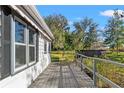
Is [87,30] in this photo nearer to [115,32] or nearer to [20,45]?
[115,32]

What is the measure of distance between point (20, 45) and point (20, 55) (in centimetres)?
24

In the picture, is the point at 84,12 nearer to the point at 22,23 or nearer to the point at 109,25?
the point at 109,25

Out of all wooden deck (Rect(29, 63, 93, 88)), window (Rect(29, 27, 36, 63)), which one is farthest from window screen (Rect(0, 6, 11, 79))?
window (Rect(29, 27, 36, 63))

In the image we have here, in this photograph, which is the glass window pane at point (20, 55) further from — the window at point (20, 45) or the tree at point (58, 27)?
the tree at point (58, 27)

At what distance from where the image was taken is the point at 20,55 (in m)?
6.66

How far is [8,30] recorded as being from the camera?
5168mm

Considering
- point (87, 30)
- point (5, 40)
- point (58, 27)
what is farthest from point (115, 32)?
point (5, 40)

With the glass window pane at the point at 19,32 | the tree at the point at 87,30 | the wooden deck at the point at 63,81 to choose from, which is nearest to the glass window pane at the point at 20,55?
the glass window pane at the point at 19,32

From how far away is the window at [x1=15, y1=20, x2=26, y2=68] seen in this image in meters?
6.16

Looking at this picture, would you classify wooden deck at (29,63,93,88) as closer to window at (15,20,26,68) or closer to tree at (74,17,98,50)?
window at (15,20,26,68)

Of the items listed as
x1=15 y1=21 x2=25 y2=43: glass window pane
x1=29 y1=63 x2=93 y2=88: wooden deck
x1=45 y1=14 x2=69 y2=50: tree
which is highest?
x1=45 y1=14 x2=69 y2=50: tree

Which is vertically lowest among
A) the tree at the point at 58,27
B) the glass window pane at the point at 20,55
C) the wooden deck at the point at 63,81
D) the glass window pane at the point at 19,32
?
the wooden deck at the point at 63,81

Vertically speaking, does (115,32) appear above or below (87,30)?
below

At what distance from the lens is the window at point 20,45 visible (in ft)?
20.2
